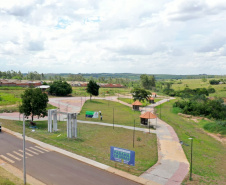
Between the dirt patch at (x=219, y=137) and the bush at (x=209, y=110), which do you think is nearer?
the dirt patch at (x=219, y=137)

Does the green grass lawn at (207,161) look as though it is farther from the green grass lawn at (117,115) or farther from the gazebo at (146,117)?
the green grass lawn at (117,115)

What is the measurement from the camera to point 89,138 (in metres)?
31.4

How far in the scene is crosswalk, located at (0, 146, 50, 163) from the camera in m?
22.8

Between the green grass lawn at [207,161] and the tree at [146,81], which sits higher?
the tree at [146,81]

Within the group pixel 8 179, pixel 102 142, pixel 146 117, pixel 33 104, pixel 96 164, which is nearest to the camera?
pixel 8 179

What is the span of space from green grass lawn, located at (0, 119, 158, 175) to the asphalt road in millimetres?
2053

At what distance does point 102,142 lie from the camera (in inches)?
1163

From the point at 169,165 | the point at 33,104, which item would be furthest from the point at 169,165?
the point at 33,104

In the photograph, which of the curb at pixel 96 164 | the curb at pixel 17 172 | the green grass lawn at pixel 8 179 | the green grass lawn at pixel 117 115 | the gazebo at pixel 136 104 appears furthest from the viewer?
the gazebo at pixel 136 104

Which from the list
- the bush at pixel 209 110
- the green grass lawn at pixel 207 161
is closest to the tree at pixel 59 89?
the bush at pixel 209 110

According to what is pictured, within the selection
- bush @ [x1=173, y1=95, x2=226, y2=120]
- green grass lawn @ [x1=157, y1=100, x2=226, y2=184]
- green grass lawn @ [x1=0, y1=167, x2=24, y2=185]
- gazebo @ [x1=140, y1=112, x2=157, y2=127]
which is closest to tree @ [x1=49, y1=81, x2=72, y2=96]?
bush @ [x1=173, y1=95, x2=226, y2=120]

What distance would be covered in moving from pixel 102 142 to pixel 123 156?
8901mm

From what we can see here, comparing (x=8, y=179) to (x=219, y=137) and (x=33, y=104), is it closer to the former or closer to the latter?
(x=33, y=104)

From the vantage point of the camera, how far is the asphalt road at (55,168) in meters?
18.3
